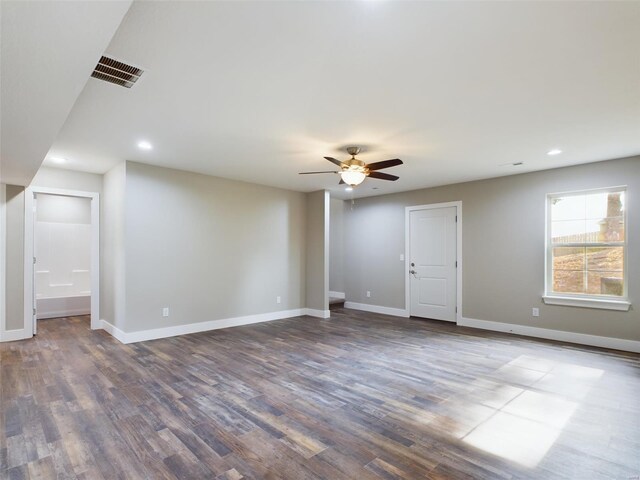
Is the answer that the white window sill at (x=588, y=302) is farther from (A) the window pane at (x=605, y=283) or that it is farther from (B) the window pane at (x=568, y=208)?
(B) the window pane at (x=568, y=208)

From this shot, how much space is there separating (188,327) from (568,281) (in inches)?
230

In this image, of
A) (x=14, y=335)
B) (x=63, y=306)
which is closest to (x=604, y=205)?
(x=14, y=335)

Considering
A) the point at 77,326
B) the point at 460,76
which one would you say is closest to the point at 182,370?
the point at 77,326

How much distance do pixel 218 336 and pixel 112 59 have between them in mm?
3929

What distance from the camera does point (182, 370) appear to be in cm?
363

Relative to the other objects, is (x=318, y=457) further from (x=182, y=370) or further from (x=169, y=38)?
(x=169, y=38)

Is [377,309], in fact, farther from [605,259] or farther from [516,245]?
[605,259]

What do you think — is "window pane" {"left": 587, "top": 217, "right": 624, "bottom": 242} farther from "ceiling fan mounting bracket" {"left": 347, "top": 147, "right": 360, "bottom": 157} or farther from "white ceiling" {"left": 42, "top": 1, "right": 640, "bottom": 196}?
"ceiling fan mounting bracket" {"left": 347, "top": 147, "right": 360, "bottom": 157}

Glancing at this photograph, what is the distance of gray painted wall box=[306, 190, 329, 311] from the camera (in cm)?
671

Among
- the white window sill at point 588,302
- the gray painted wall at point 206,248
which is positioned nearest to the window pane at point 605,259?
the white window sill at point 588,302

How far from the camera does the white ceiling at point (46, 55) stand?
1.38 metres

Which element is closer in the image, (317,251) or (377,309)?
(317,251)

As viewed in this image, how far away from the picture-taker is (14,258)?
4.86 metres

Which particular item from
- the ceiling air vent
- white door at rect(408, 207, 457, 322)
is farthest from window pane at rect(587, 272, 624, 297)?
the ceiling air vent
